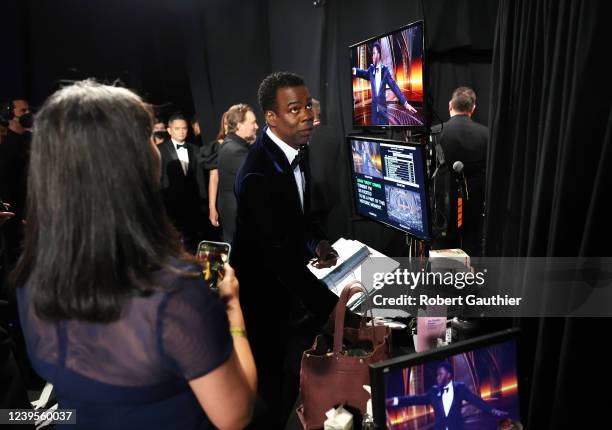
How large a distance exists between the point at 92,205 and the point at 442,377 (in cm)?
79

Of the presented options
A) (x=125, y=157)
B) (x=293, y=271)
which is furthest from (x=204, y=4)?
(x=125, y=157)

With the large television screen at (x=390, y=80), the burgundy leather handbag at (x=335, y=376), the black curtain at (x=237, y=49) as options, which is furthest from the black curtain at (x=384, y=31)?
the burgundy leather handbag at (x=335, y=376)

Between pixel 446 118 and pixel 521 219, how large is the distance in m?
3.32

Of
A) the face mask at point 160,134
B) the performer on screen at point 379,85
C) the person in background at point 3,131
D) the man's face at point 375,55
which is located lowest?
the face mask at point 160,134

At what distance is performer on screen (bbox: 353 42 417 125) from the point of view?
2.12 meters

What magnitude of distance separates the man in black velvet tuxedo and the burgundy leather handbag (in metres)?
0.33

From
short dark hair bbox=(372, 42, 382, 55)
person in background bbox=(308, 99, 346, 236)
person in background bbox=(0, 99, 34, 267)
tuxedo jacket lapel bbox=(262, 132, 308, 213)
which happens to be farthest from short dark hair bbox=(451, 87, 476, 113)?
person in background bbox=(0, 99, 34, 267)

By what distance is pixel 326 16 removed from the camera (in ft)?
15.0

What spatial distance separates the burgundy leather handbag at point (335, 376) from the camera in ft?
4.77

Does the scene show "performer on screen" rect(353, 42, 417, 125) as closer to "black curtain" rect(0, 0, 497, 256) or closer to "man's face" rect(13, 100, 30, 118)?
"black curtain" rect(0, 0, 497, 256)

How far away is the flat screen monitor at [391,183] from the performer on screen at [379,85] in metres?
0.13

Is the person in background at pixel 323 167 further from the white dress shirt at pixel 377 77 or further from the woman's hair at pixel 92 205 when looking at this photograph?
the woman's hair at pixel 92 205

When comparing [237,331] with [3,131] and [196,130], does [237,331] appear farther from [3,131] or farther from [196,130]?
[196,130]

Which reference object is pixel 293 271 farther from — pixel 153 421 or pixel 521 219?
pixel 153 421
